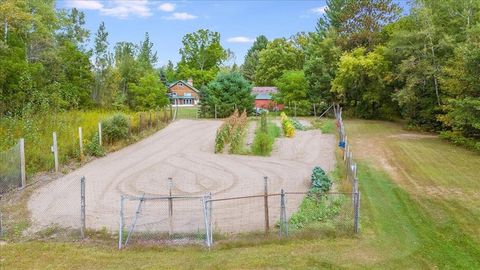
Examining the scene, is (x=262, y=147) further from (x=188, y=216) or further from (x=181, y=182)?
(x=188, y=216)

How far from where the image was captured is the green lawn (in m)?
8.09

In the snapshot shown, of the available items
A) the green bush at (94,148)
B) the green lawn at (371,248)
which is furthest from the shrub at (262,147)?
the green bush at (94,148)

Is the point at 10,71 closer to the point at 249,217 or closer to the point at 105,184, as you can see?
the point at 105,184

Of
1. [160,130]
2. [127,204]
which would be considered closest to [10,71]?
[160,130]

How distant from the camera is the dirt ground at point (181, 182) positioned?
36.5 ft

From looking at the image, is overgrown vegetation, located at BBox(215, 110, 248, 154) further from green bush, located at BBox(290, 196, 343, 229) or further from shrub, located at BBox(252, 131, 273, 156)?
green bush, located at BBox(290, 196, 343, 229)

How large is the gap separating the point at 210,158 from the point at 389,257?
40.0 ft

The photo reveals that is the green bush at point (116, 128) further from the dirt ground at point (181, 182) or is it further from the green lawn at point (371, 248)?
the green lawn at point (371, 248)

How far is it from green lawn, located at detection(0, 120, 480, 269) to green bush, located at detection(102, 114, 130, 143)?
42.9 feet

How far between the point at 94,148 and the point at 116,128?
8.37 feet

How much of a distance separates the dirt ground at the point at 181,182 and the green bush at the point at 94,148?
729mm

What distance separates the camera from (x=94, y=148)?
20047mm

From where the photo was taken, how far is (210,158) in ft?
65.6

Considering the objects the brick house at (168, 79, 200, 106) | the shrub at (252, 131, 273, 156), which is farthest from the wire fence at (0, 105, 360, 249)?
the brick house at (168, 79, 200, 106)
